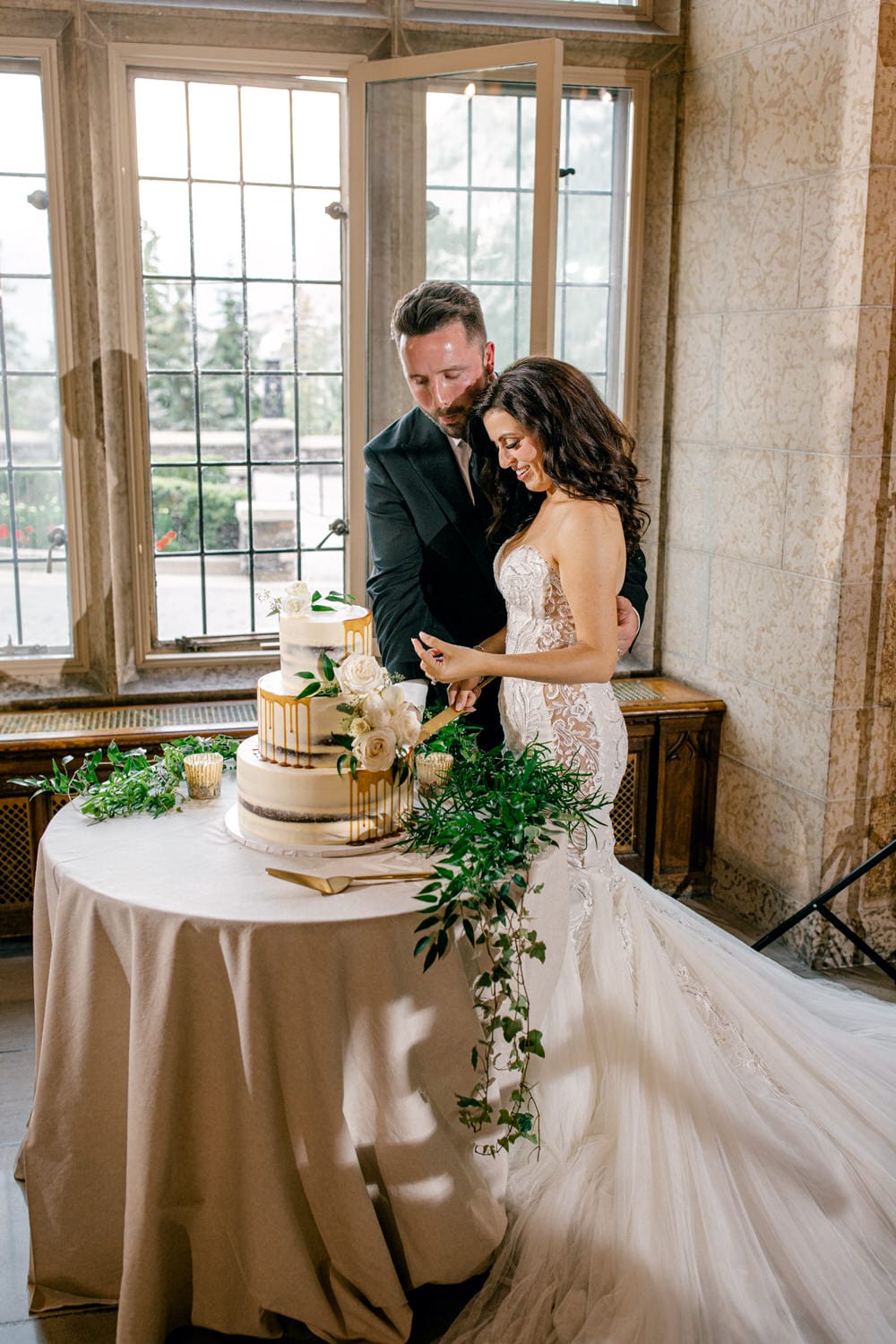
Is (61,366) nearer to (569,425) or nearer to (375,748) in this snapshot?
(569,425)

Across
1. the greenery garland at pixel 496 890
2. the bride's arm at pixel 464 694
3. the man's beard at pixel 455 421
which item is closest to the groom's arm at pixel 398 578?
the man's beard at pixel 455 421

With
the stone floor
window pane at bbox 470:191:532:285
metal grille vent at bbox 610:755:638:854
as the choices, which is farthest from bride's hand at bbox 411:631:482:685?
metal grille vent at bbox 610:755:638:854

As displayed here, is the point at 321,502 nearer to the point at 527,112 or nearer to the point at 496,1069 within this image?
the point at 527,112

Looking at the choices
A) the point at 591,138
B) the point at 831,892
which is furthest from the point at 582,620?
the point at 591,138

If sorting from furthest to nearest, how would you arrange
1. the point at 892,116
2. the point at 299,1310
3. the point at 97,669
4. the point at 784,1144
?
the point at 97,669
the point at 892,116
the point at 784,1144
the point at 299,1310

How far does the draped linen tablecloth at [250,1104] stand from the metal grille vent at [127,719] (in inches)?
Result: 67.8

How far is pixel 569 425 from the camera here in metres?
2.77

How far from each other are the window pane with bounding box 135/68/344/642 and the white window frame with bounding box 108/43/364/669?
0.06 metres

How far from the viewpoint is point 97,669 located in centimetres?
456

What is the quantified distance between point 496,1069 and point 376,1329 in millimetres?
520

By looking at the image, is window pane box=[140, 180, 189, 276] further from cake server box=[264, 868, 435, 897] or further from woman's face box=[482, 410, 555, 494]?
cake server box=[264, 868, 435, 897]

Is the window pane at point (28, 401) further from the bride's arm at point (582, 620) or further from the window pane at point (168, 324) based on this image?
the bride's arm at point (582, 620)

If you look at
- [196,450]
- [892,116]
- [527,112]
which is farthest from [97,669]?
[892,116]

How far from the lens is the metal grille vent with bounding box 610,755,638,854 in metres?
4.61
